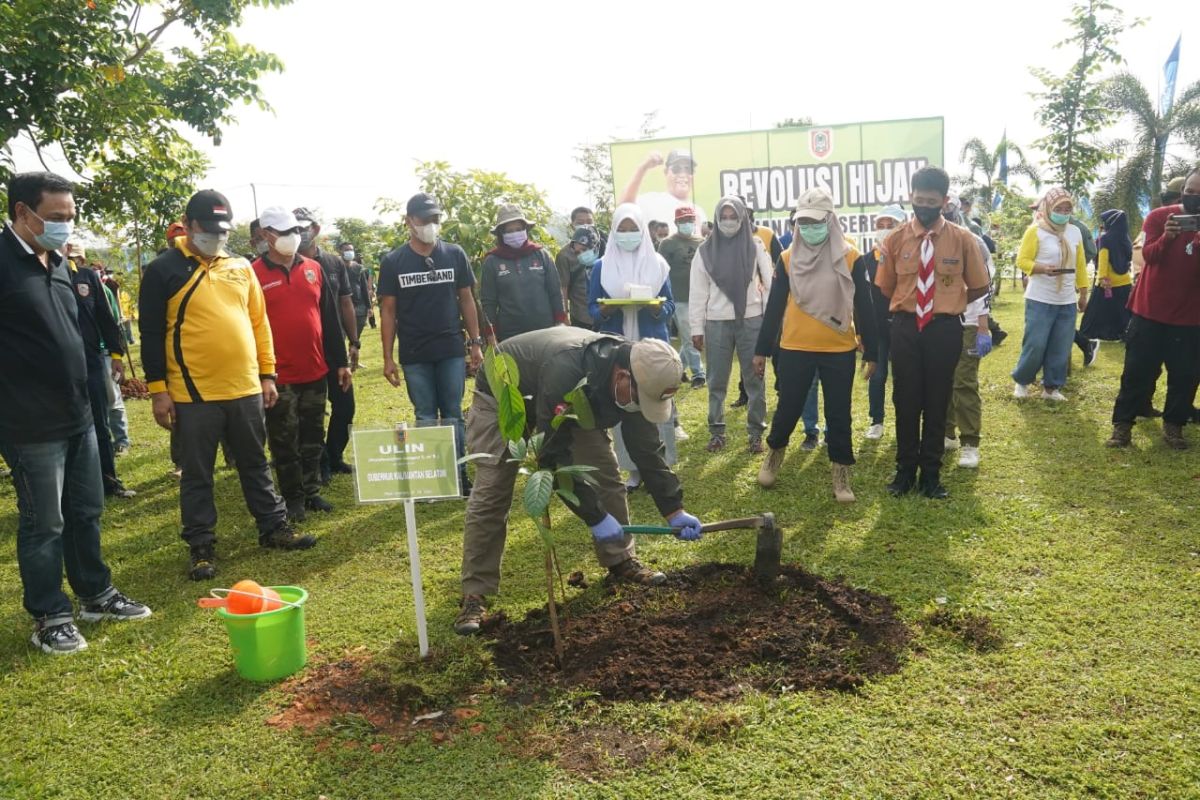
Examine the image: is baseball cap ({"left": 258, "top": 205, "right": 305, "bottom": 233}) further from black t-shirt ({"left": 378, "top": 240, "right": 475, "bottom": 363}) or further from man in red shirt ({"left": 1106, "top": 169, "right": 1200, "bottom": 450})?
man in red shirt ({"left": 1106, "top": 169, "right": 1200, "bottom": 450})

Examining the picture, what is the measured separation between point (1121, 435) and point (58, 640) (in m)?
7.41

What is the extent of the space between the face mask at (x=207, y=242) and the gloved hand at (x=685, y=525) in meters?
3.08

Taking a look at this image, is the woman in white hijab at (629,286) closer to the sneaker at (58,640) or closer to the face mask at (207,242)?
the face mask at (207,242)

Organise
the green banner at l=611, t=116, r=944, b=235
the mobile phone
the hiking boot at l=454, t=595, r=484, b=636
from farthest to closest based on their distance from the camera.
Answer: the green banner at l=611, t=116, r=944, b=235
the mobile phone
the hiking boot at l=454, t=595, r=484, b=636

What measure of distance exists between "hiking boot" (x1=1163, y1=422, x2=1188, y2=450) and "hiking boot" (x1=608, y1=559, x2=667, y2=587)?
183 inches

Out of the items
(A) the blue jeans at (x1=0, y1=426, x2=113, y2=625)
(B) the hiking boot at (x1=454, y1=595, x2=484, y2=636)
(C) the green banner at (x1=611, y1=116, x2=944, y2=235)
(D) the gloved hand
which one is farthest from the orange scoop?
(C) the green banner at (x1=611, y1=116, x2=944, y2=235)

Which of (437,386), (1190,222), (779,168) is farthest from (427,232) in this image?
(779,168)

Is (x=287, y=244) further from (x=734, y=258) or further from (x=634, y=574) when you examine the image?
(x=734, y=258)

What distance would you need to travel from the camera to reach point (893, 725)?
3.16 meters

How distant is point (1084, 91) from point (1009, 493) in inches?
372

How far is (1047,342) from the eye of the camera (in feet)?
27.6

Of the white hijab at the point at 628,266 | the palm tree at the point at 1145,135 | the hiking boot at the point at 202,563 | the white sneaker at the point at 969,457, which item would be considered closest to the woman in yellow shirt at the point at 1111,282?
the white sneaker at the point at 969,457

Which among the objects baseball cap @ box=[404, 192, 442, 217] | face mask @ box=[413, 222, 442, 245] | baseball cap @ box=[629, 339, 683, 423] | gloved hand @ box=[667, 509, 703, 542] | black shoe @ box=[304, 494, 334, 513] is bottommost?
black shoe @ box=[304, 494, 334, 513]

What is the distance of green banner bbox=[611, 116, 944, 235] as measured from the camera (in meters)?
14.7
